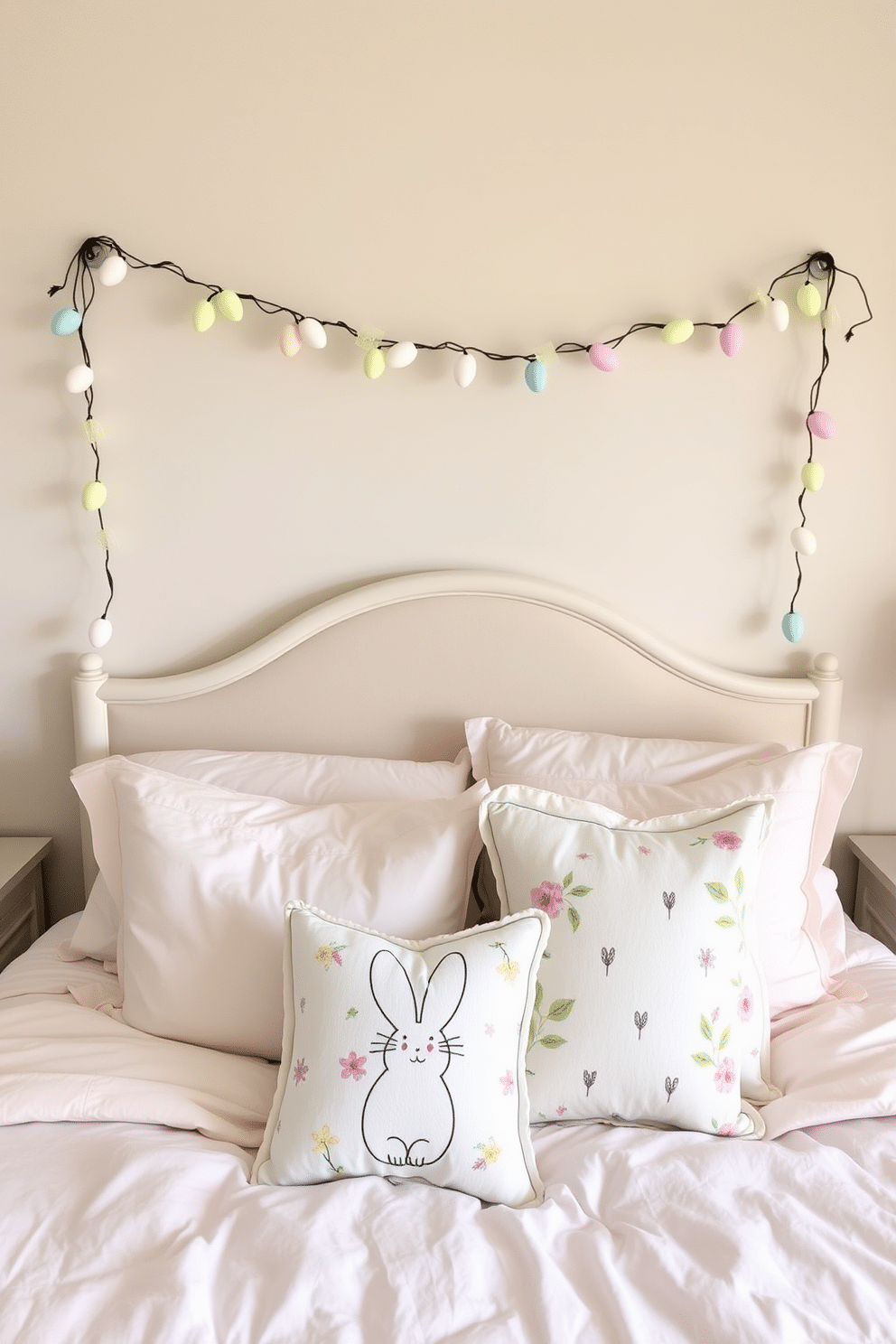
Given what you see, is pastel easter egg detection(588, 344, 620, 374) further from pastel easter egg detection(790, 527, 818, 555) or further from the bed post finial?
the bed post finial

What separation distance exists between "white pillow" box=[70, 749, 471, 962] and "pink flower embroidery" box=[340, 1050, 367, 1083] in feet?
1.86

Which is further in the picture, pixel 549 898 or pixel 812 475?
pixel 812 475

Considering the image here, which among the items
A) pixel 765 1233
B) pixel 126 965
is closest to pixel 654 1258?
pixel 765 1233

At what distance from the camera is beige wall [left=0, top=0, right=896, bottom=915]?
71.4 inches

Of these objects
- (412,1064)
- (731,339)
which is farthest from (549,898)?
(731,339)

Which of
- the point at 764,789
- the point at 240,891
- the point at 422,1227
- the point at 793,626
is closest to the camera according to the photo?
the point at 422,1227

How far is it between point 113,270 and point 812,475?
4.13 ft

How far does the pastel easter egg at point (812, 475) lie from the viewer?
1.92 m

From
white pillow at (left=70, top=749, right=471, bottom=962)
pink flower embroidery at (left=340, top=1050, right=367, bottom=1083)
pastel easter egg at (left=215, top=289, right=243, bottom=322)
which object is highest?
pastel easter egg at (left=215, top=289, right=243, bottom=322)

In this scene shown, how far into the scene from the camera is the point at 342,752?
1.99 metres

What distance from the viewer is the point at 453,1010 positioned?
4.33 feet

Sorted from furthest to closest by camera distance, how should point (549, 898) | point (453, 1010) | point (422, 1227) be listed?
point (549, 898) → point (453, 1010) → point (422, 1227)

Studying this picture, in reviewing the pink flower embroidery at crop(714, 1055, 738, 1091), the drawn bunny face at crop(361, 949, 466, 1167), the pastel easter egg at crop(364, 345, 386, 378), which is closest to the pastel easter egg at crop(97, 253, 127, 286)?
the pastel easter egg at crop(364, 345, 386, 378)

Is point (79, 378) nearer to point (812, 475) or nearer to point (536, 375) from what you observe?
→ point (536, 375)
